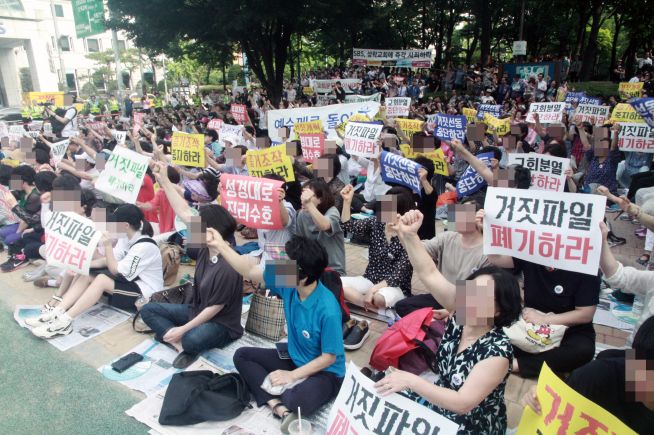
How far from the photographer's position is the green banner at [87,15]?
1739cm

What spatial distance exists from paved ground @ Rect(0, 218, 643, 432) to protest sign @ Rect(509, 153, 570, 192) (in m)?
1.28

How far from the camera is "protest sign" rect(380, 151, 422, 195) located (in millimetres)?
5906

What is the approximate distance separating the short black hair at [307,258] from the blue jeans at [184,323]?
157 centimetres

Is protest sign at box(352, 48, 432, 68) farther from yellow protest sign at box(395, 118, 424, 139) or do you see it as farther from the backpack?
the backpack

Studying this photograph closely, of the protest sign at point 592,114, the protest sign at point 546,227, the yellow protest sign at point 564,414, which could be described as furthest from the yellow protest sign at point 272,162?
the protest sign at point 592,114

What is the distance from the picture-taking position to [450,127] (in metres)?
9.68

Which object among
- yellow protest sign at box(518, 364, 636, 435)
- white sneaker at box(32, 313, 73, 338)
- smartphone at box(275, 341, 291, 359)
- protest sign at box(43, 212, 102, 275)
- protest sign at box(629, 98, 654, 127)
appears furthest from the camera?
→ protest sign at box(629, 98, 654, 127)

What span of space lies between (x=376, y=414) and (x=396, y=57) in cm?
2404

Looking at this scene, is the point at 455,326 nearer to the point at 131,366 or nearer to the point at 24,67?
the point at 131,366

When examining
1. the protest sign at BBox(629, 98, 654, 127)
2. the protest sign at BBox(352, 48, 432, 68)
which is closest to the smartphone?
the protest sign at BBox(629, 98, 654, 127)

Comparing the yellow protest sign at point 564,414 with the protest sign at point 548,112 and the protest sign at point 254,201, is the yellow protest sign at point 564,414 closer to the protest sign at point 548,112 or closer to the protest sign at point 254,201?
the protest sign at point 254,201

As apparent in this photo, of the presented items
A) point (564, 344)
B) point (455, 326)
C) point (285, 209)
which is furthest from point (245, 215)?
point (564, 344)

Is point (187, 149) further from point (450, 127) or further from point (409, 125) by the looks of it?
point (450, 127)

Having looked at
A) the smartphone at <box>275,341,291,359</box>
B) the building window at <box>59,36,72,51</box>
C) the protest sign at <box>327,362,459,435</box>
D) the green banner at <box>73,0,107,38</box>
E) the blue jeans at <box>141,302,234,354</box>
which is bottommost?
the blue jeans at <box>141,302,234,354</box>
